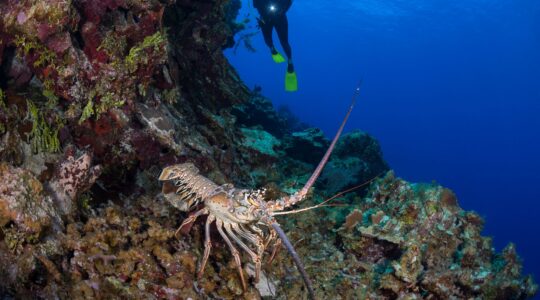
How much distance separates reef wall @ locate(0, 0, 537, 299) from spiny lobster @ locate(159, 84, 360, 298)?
0.21 metres

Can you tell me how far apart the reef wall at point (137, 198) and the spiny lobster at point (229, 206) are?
0.21m

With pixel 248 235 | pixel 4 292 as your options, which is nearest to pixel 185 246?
pixel 248 235

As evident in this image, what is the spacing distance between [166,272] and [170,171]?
5.13ft

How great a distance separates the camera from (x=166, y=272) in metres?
Result: 3.42

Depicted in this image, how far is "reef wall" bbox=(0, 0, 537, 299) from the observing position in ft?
10.1

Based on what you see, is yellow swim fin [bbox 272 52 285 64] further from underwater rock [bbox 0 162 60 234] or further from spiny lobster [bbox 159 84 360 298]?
underwater rock [bbox 0 162 60 234]

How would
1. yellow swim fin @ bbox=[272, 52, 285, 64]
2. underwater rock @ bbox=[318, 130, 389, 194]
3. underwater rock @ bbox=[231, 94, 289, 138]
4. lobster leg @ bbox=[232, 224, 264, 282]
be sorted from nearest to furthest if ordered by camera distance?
lobster leg @ bbox=[232, 224, 264, 282], underwater rock @ bbox=[318, 130, 389, 194], yellow swim fin @ bbox=[272, 52, 285, 64], underwater rock @ bbox=[231, 94, 289, 138]

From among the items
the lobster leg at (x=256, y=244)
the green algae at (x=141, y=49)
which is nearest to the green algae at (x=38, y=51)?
the green algae at (x=141, y=49)

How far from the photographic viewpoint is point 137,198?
434 centimetres

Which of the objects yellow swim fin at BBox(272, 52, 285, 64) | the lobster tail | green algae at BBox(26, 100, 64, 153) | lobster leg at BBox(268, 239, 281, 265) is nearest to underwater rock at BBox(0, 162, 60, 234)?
green algae at BBox(26, 100, 64, 153)

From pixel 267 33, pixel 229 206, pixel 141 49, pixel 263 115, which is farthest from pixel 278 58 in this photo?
pixel 229 206

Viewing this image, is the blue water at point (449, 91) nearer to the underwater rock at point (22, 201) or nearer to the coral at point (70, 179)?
the coral at point (70, 179)

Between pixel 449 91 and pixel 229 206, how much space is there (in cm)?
10956

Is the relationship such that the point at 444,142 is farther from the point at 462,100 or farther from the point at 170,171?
the point at 170,171
